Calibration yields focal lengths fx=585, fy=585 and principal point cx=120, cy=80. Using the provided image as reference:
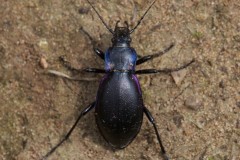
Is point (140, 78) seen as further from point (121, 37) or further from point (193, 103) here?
point (193, 103)

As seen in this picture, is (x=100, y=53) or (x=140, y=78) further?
(x=140, y=78)

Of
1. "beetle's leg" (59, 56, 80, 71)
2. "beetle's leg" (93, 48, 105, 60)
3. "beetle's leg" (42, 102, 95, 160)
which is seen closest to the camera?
"beetle's leg" (42, 102, 95, 160)

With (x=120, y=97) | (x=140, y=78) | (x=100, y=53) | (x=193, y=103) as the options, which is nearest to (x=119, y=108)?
(x=120, y=97)

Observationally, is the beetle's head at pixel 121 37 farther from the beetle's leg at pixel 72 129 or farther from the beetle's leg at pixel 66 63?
the beetle's leg at pixel 72 129

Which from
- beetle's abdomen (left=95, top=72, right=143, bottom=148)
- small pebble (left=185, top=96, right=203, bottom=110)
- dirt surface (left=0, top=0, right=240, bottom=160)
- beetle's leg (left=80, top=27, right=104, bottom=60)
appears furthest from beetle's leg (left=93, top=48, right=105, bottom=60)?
small pebble (left=185, top=96, right=203, bottom=110)

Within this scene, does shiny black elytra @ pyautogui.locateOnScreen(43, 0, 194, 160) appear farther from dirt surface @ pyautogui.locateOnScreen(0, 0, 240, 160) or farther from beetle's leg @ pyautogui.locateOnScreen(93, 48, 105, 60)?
dirt surface @ pyautogui.locateOnScreen(0, 0, 240, 160)

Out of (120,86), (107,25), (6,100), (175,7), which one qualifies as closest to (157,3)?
(175,7)
